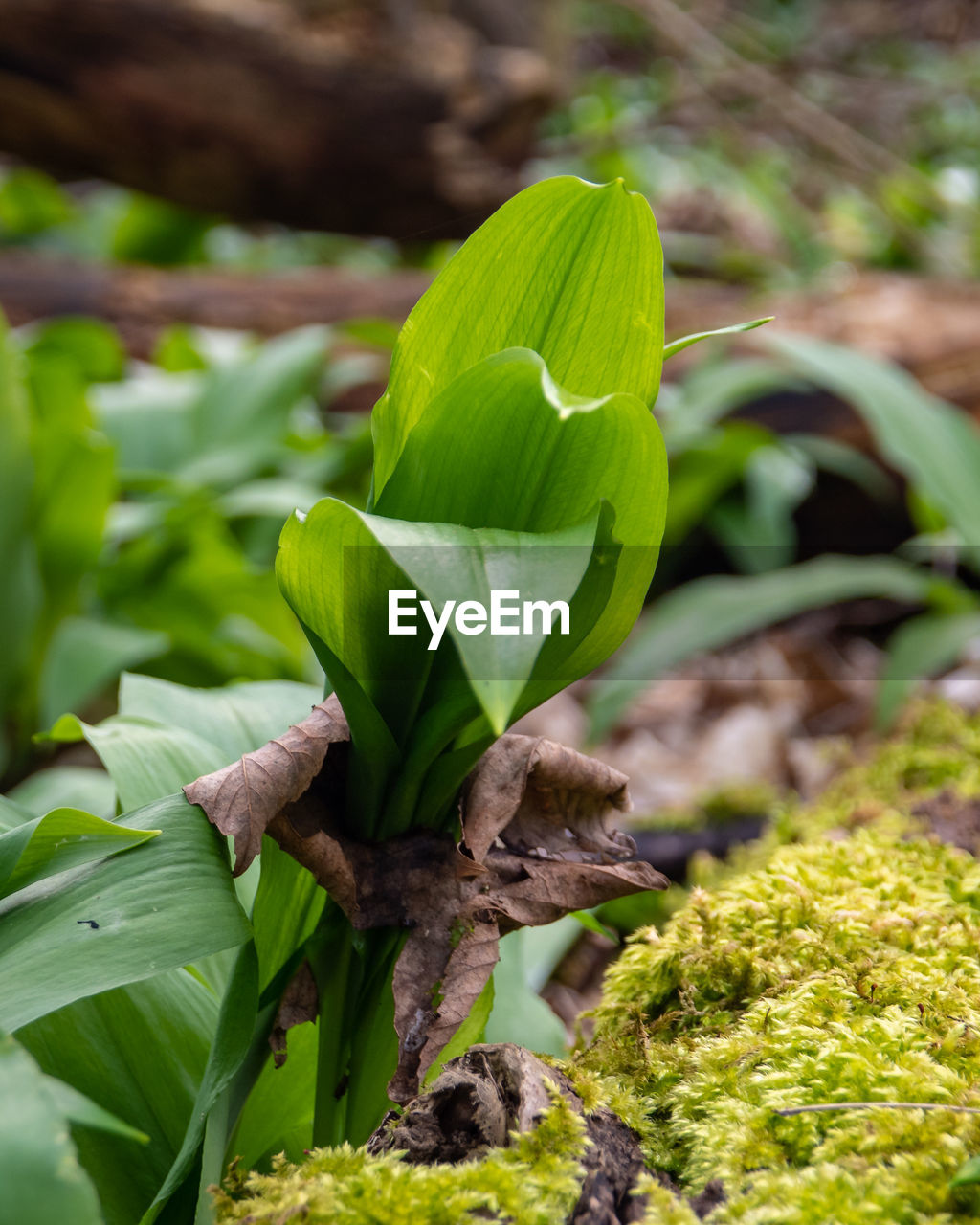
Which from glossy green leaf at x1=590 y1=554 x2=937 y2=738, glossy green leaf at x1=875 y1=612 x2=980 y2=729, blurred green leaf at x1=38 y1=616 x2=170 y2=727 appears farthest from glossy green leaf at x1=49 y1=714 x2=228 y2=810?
glossy green leaf at x1=875 y1=612 x2=980 y2=729

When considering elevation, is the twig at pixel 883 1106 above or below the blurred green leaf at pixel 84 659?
above

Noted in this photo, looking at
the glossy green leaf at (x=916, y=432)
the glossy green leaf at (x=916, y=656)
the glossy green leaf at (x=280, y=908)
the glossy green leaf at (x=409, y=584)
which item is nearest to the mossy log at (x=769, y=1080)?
the glossy green leaf at (x=280, y=908)

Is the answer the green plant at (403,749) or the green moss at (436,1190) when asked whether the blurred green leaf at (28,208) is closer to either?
the green plant at (403,749)

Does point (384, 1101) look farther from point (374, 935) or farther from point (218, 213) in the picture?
point (218, 213)

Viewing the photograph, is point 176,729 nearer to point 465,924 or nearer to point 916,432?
point 465,924

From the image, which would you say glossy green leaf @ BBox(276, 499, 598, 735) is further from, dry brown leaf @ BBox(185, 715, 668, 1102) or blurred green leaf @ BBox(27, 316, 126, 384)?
blurred green leaf @ BBox(27, 316, 126, 384)

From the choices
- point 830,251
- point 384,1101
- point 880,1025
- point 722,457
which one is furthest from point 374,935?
point 830,251

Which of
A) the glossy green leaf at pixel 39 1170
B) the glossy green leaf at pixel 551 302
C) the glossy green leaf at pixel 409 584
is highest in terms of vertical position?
Answer: the glossy green leaf at pixel 551 302
